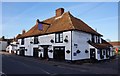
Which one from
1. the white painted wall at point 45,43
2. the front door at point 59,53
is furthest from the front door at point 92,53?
the front door at point 59,53

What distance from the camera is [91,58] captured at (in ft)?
80.5

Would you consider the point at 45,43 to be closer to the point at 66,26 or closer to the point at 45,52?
the point at 45,52

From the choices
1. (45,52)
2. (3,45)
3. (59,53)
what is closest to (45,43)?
(45,52)

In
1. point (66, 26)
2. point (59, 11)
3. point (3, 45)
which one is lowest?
point (3, 45)

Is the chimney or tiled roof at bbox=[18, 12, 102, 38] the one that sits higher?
the chimney

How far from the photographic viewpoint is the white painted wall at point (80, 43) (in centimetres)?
2209

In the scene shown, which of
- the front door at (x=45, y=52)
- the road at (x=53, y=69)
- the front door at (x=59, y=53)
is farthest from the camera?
the front door at (x=45, y=52)

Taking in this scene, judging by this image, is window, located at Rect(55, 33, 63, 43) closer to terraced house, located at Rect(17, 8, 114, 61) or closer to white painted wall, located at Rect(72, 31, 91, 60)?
terraced house, located at Rect(17, 8, 114, 61)

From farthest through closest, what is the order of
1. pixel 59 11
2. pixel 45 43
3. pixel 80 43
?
1. pixel 59 11
2. pixel 45 43
3. pixel 80 43

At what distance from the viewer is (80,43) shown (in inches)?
912

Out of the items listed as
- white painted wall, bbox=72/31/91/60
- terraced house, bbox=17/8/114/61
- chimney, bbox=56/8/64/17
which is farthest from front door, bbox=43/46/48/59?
chimney, bbox=56/8/64/17

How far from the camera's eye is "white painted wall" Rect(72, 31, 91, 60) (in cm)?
2209

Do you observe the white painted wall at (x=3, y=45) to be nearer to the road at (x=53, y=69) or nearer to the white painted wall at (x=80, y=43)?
the white painted wall at (x=80, y=43)

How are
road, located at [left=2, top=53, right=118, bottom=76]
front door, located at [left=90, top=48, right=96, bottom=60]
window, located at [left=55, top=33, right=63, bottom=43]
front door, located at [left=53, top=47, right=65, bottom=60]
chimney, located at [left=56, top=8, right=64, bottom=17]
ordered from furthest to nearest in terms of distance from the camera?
chimney, located at [left=56, top=8, right=64, bottom=17], front door, located at [left=90, top=48, right=96, bottom=60], window, located at [left=55, top=33, right=63, bottom=43], front door, located at [left=53, top=47, right=65, bottom=60], road, located at [left=2, top=53, right=118, bottom=76]
